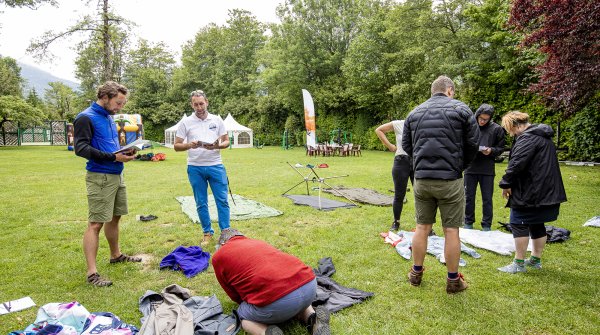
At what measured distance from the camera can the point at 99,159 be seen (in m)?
3.37

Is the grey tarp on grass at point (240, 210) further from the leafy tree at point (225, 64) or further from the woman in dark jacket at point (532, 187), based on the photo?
the leafy tree at point (225, 64)

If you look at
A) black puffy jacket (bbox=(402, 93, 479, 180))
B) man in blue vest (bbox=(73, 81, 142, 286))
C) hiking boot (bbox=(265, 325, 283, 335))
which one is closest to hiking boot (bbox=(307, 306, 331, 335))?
hiking boot (bbox=(265, 325, 283, 335))

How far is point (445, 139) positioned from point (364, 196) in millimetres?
4567

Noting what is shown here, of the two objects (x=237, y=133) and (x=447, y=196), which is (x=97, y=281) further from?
(x=237, y=133)

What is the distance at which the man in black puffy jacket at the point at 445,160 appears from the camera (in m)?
3.07

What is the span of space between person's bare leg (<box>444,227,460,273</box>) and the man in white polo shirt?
2.65 metres

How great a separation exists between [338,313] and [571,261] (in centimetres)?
286

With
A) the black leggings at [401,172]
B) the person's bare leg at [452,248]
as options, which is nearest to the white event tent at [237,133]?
the black leggings at [401,172]

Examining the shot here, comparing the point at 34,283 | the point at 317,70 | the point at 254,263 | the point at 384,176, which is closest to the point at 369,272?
the point at 254,263

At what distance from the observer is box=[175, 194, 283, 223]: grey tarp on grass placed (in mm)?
5953

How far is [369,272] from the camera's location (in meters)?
3.69

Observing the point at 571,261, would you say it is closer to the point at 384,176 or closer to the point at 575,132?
the point at 384,176

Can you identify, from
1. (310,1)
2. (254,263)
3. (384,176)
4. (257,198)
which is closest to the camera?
(254,263)

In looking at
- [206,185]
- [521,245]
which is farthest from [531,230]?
[206,185]
